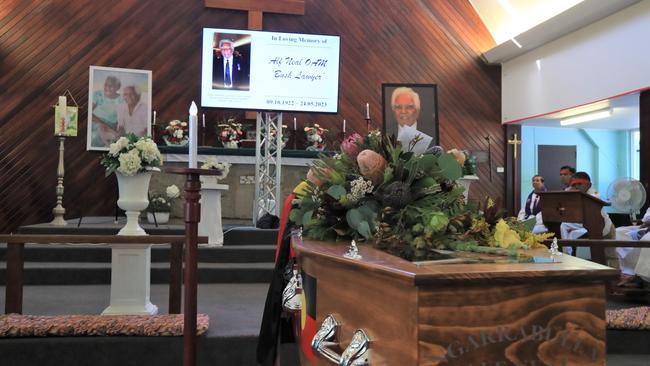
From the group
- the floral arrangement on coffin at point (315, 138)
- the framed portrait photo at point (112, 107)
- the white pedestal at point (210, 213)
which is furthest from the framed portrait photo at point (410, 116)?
the framed portrait photo at point (112, 107)

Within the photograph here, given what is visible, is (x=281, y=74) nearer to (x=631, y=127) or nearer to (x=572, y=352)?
(x=572, y=352)

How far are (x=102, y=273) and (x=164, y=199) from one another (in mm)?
1731

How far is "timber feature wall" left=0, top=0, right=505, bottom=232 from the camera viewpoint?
7.27m

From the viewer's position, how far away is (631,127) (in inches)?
402

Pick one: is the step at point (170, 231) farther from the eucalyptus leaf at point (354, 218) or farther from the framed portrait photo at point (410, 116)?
the eucalyptus leaf at point (354, 218)

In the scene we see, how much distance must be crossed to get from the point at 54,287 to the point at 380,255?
14.4ft

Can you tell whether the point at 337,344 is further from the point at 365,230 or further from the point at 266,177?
the point at 266,177

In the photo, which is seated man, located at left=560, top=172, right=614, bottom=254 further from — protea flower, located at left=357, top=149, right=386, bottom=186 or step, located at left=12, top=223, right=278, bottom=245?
protea flower, located at left=357, top=149, right=386, bottom=186

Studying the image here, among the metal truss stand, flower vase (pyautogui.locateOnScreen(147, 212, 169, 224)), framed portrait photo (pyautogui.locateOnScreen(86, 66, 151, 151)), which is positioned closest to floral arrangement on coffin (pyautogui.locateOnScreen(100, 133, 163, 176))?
the metal truss stand

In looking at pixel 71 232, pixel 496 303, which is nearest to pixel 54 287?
pixel 71 232

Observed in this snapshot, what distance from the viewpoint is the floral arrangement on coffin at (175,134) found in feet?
23.4

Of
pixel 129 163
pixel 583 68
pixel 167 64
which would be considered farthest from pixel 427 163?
pixel 167 64

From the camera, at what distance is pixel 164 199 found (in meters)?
6.55

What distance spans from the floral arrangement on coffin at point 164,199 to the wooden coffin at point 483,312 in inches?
226
